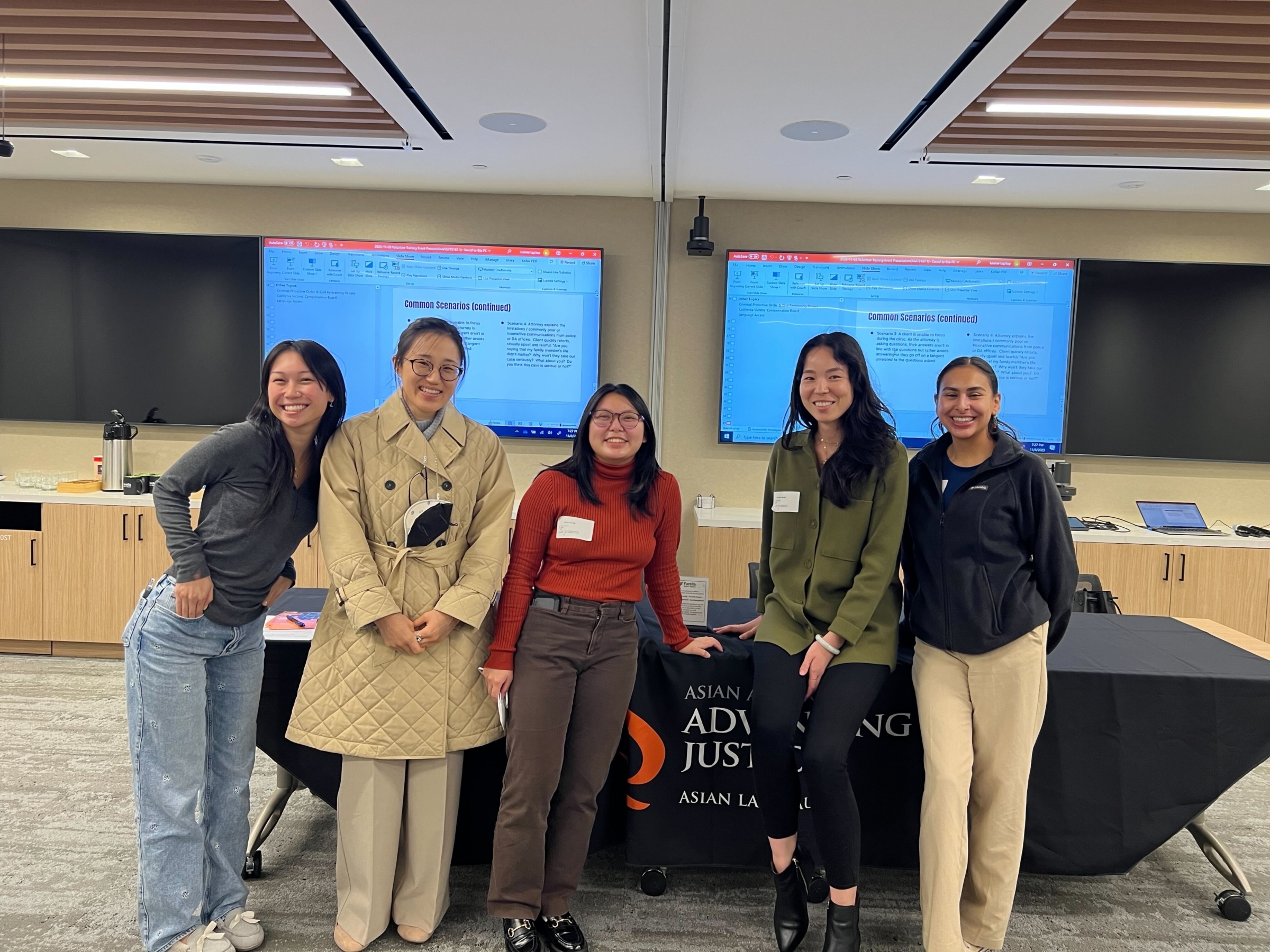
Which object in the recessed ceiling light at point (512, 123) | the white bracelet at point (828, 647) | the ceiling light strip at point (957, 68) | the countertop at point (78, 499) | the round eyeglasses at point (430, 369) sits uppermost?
the ceiling light strip at point (957, 68)

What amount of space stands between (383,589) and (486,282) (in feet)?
10.4

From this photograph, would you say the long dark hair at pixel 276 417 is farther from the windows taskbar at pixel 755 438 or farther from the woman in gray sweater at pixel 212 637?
the windows taskbar at pixel 755 438

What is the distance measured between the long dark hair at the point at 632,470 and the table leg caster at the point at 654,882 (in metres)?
1.07

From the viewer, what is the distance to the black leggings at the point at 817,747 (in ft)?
6.72

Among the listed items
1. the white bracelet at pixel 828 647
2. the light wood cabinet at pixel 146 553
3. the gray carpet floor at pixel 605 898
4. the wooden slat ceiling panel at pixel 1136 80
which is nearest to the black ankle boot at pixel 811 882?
the gray carpet floor at pixel 605 898

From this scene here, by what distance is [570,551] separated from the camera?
86.2 inches

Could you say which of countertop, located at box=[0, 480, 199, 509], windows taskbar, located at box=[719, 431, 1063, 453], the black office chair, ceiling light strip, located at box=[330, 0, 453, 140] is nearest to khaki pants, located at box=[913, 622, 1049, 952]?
the black office chair

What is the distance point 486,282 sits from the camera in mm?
4875

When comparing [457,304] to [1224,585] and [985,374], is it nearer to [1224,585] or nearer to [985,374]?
[985,374]

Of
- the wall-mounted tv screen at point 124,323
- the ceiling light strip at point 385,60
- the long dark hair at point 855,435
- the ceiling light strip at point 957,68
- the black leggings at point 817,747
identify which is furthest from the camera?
the wall-mounted tv screen at point 124,323

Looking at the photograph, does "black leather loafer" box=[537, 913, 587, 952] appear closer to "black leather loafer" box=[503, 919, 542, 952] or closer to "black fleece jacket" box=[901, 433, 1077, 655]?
"black leather loafer" box=[503, 919, 542, 952]

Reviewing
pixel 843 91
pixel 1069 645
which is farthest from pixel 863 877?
pixel 843 91

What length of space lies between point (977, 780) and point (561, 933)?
1136 mm

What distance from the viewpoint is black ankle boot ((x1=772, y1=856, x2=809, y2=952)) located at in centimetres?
215
